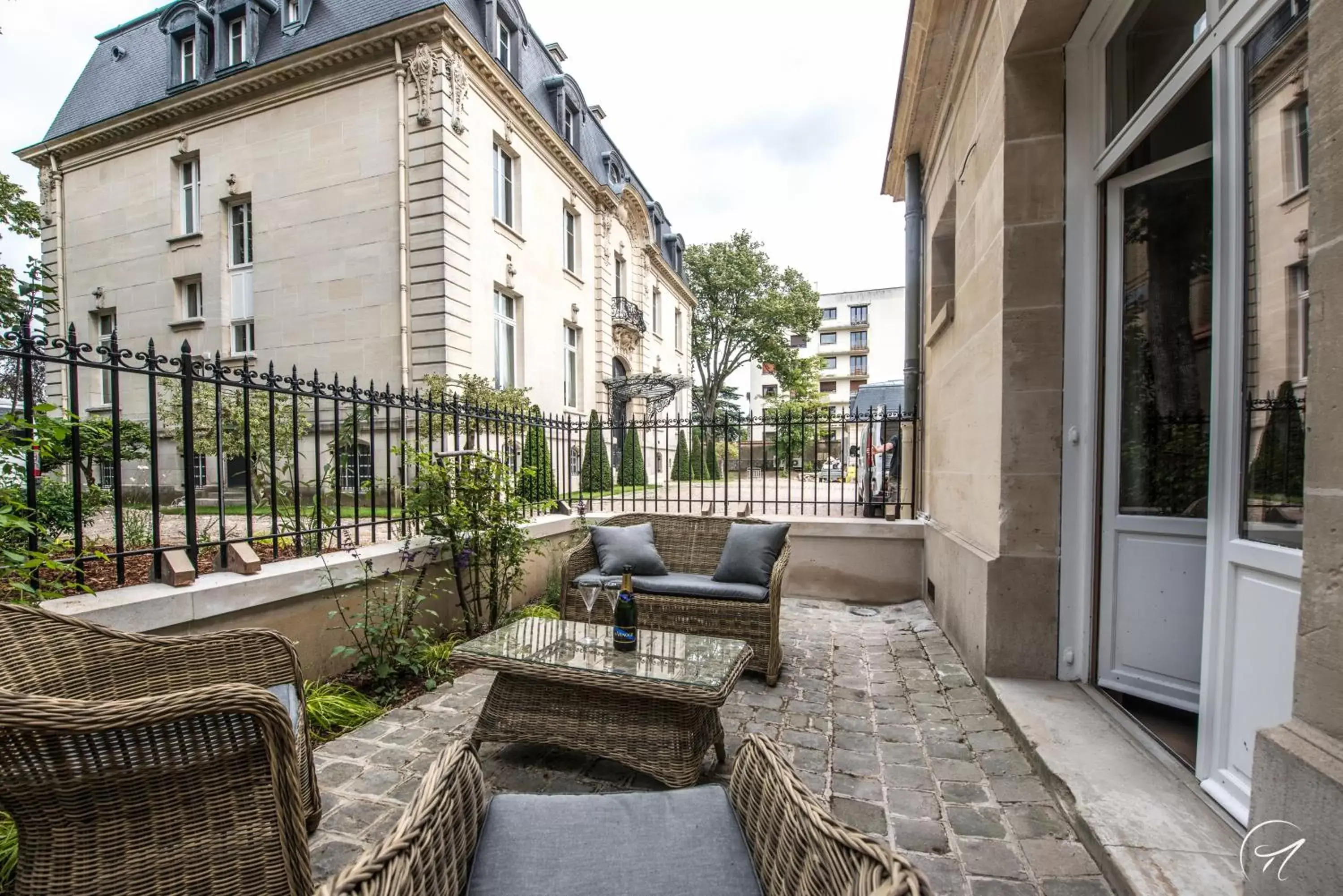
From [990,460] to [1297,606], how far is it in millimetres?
1618

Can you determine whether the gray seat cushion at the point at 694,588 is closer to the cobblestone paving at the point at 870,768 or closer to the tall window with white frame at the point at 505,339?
the cobblestone paving at the point at 870,768

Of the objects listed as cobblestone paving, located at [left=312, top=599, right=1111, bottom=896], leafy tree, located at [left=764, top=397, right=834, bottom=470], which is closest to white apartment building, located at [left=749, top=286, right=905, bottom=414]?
leafy tree, located at [left=764, top=397, right=834, bottom=470]

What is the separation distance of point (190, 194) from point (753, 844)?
1632 centimetres

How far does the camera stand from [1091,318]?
2861 millimetres

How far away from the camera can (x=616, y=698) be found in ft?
7.76

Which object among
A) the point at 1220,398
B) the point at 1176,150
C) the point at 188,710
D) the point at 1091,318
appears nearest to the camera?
the point at 188,710

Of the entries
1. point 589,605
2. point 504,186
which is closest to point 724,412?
point 504,186

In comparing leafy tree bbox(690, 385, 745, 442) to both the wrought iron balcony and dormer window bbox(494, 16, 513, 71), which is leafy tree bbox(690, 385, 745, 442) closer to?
the wrought iron balcony

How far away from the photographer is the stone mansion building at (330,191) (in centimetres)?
980

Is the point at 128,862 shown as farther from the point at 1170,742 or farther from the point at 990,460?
the point at 990,460

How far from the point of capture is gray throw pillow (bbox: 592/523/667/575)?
12.9 feet

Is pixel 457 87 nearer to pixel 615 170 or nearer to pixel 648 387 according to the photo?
pixel 615 170

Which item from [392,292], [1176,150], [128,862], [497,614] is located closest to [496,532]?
[497,614]

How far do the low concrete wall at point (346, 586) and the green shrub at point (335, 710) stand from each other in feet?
0.64
